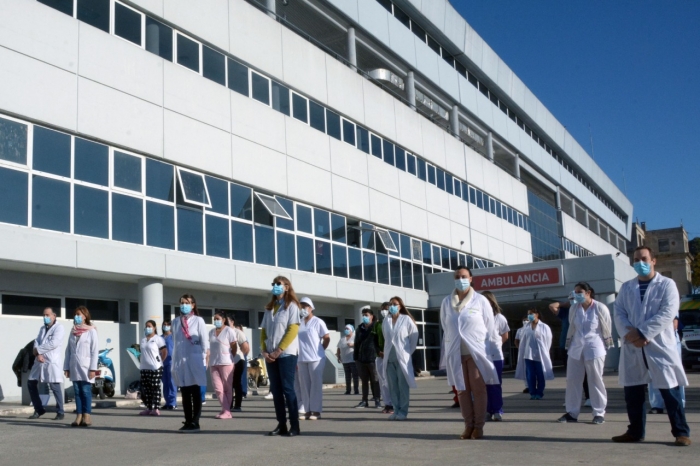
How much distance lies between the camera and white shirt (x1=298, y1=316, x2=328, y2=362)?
11336mm

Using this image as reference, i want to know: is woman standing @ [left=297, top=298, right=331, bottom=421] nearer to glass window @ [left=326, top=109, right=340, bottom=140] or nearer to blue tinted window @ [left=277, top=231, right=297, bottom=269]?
blue tinted window @ [left=277, top=231, right=297, bottom=269]

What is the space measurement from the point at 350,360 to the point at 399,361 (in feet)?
27.2

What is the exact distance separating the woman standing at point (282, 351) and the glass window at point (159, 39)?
12.8m

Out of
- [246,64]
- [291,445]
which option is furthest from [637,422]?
[246,64]

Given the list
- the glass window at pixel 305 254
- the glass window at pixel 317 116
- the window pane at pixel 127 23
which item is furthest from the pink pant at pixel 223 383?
the glass window at pixel 317 116

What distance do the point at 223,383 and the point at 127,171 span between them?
324 inches

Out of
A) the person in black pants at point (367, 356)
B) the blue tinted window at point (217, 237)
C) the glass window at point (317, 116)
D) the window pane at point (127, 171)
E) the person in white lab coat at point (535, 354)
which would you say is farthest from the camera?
the glass window at point (317, 116)

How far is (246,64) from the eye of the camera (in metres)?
23.6

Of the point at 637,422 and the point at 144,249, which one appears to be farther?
the point at 144,249

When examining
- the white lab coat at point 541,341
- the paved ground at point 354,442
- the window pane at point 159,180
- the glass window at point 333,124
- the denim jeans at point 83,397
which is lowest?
the paved ground at point 354,442

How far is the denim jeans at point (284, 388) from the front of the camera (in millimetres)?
8984

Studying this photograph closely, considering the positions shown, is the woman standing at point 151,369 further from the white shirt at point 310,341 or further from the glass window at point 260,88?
the glass window at point 260,88

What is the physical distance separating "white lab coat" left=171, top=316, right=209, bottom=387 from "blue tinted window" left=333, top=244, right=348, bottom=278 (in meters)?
16.8

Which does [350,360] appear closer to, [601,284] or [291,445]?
[291,445]
